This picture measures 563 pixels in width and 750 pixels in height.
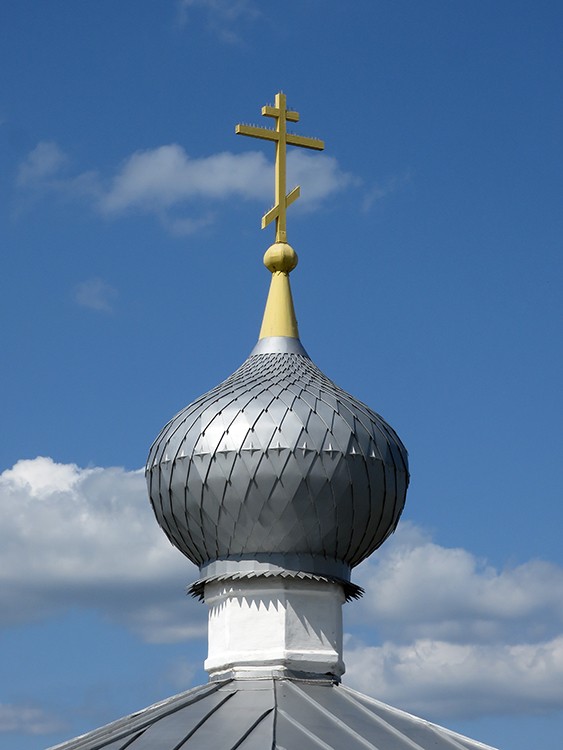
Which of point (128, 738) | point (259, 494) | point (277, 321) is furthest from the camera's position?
point (277, 321)

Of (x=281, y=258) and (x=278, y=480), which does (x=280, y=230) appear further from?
(x=278, y=480)

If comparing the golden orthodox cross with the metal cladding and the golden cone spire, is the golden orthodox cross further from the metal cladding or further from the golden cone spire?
the metal cladding

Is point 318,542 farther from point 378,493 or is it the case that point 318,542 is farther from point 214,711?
point 214,711

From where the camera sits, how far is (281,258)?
23.3m

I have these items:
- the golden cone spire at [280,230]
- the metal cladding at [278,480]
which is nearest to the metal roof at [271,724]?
the metal cladding at [278,480]

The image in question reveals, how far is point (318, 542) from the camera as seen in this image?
21000 millimetres

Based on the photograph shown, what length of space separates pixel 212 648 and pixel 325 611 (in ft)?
5.50

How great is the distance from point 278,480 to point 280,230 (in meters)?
4.71

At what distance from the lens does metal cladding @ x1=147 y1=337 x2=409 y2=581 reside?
20.8m

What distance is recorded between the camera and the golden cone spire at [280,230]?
23109 millimetres

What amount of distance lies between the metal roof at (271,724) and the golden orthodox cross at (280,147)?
23.1 feet

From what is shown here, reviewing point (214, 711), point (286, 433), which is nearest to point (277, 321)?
point (286, 433)

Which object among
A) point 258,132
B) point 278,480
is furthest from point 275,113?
point 278,480

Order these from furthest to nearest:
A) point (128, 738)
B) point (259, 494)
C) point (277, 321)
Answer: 1. point (277, 321)
2. point (259, 494)
3. point (128, 738)
